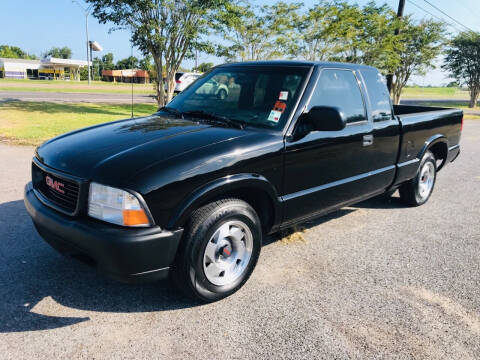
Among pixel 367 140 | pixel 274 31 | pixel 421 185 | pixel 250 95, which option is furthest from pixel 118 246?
pixel 274 31

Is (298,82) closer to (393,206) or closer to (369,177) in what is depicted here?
(369,177)

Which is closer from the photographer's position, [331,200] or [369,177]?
[331,200]

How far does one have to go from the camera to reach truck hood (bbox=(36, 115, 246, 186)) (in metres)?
2.53

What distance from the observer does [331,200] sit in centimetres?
379

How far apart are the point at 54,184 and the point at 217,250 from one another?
128 centimetres

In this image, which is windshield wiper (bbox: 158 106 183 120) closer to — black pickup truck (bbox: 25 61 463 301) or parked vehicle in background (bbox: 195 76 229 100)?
black pickup truck (bbox: 25 61 463 301)

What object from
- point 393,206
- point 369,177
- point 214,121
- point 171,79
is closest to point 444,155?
point 393,206

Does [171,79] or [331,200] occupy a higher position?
[171,79]

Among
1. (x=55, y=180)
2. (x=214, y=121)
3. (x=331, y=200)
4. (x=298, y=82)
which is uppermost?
(x=298, y=82)

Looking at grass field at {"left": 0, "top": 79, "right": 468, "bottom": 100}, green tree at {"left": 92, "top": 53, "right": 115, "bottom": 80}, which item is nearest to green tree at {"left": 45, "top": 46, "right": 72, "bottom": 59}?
green tree at {"left": 92, "top": 53, "right": 115, "bottom": 80}

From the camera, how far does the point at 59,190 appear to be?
275 centimetres

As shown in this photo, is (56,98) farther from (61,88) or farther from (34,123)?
(61,88)

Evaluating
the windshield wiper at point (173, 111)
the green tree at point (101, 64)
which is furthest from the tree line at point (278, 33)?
the green tree at point (101, 64)

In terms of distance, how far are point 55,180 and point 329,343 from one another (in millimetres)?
2199
